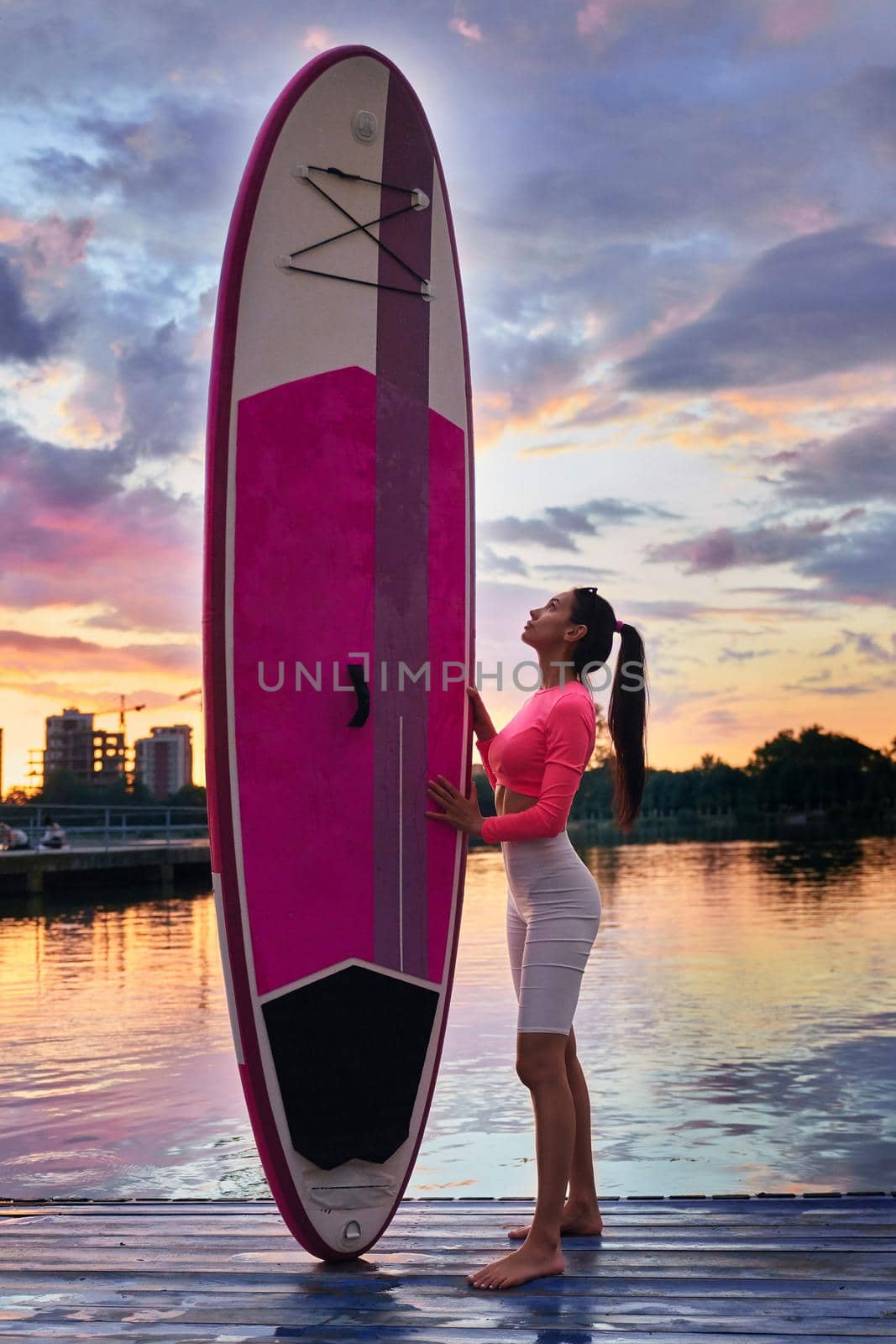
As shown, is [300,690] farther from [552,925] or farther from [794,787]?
[794,787]

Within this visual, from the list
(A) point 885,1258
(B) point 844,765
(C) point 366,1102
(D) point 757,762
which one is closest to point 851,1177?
(A) point 885,1258

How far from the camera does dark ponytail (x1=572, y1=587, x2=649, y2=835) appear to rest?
2959 millimetres

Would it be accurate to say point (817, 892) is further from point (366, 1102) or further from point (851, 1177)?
point (366, 1102)

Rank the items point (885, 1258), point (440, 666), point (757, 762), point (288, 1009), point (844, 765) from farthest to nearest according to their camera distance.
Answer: point (757, 762), point (844, 765), point (440, 666), point (288, 1009), point (885, 1258)

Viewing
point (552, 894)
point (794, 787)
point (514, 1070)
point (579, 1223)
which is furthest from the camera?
point (794, 787)

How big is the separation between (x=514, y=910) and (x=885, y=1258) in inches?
42.8

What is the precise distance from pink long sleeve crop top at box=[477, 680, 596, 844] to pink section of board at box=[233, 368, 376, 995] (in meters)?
0.41

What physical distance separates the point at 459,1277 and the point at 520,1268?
0.16 metres

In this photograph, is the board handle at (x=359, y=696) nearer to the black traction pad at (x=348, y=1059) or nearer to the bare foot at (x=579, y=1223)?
the black traction pad at (x=348, y=1059)

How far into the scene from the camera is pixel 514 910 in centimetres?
296

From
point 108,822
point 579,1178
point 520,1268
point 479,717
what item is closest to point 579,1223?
point 579,1178

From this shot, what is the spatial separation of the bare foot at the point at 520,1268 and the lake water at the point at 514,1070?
2172 mm

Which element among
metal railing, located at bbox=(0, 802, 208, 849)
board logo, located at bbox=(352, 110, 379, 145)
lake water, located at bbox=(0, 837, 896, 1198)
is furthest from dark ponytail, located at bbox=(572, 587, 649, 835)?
metal railing, located at bbox=(0, 802, 208, 849)

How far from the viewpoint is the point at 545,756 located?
112 inches
